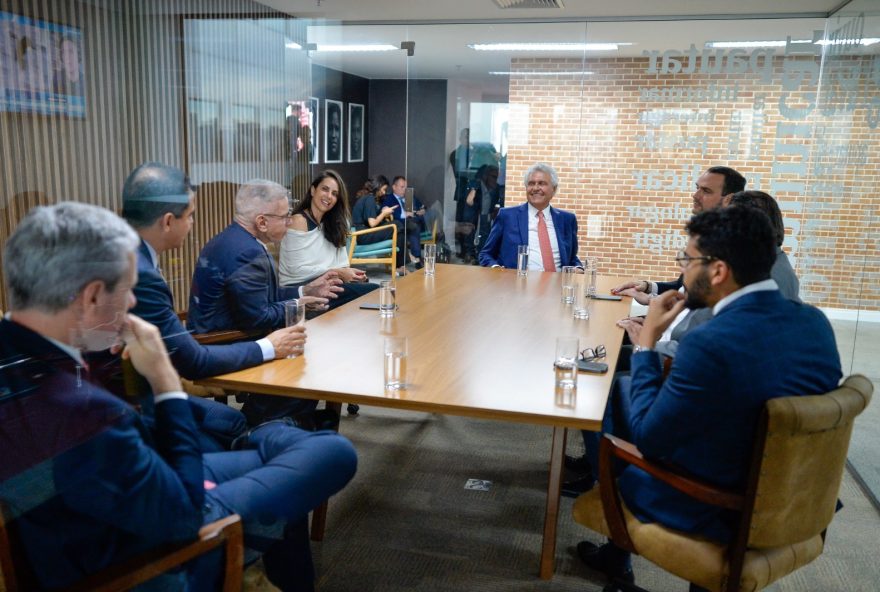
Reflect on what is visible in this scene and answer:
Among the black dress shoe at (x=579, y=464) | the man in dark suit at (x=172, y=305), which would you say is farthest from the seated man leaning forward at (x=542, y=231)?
the man in dark suit at (x=172, y=305)

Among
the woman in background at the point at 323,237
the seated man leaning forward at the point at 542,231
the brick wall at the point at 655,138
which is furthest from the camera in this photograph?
the brick wall at the point at 655,138

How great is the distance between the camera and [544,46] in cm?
630

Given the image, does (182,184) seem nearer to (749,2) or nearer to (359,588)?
(359,588)

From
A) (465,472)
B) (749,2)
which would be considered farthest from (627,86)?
(465,472)

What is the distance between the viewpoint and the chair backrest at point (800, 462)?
1614mm

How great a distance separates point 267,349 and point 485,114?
484cm

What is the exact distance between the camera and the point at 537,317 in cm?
313

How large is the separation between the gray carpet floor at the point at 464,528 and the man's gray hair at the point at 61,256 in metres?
1.50

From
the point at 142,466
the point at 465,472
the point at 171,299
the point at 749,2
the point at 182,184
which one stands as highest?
the point at 749,2

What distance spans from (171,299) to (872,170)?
3.33 m

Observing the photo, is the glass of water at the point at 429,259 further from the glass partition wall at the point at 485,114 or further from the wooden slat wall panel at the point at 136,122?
the wooden slat wall panel at the point at 136,122

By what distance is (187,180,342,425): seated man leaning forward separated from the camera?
2.25 meters

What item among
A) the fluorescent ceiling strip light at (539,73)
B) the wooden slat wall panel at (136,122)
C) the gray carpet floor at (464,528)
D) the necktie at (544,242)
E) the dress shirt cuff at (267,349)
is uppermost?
the fluorescent ceiling strip light at (539,73)

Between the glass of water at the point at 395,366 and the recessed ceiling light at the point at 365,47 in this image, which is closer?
the glass of water at the point at 395,366
